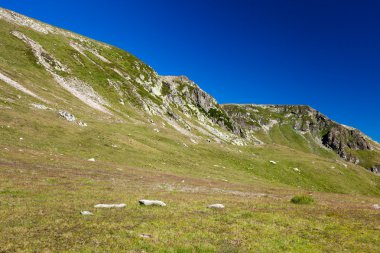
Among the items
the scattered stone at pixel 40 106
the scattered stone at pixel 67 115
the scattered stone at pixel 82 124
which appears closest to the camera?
the scattered stone at pixel 82 124

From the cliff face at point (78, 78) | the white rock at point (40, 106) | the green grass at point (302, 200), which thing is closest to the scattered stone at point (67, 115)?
the white rock at point (40, 106)

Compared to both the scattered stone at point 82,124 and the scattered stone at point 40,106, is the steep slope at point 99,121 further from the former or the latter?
the scattered stone at point 82,124

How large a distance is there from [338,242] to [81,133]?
55.8 metres

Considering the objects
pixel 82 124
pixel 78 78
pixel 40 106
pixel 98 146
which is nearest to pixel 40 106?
pixel 40 106

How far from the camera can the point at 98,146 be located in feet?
194

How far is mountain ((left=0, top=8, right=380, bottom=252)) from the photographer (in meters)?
36.2

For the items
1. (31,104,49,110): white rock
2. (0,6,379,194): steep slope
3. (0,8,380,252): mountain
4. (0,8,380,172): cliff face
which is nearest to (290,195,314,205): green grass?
(0,8,380,252): mountain

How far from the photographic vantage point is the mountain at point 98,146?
3625 cm

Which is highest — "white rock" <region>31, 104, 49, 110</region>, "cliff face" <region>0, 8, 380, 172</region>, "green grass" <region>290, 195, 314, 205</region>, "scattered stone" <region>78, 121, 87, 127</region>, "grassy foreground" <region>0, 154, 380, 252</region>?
"cliff face" <region>0, 8, 380, 172</region>

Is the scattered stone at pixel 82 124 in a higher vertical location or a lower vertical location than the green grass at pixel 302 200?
lower

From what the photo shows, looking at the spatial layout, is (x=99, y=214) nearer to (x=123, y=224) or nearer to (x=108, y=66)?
(x=123, y=224)

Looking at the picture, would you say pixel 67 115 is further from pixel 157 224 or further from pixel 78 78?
pixel 157 224

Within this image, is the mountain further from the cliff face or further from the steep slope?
the cliff face

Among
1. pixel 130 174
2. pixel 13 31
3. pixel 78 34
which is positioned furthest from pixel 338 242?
pixel 78 34
